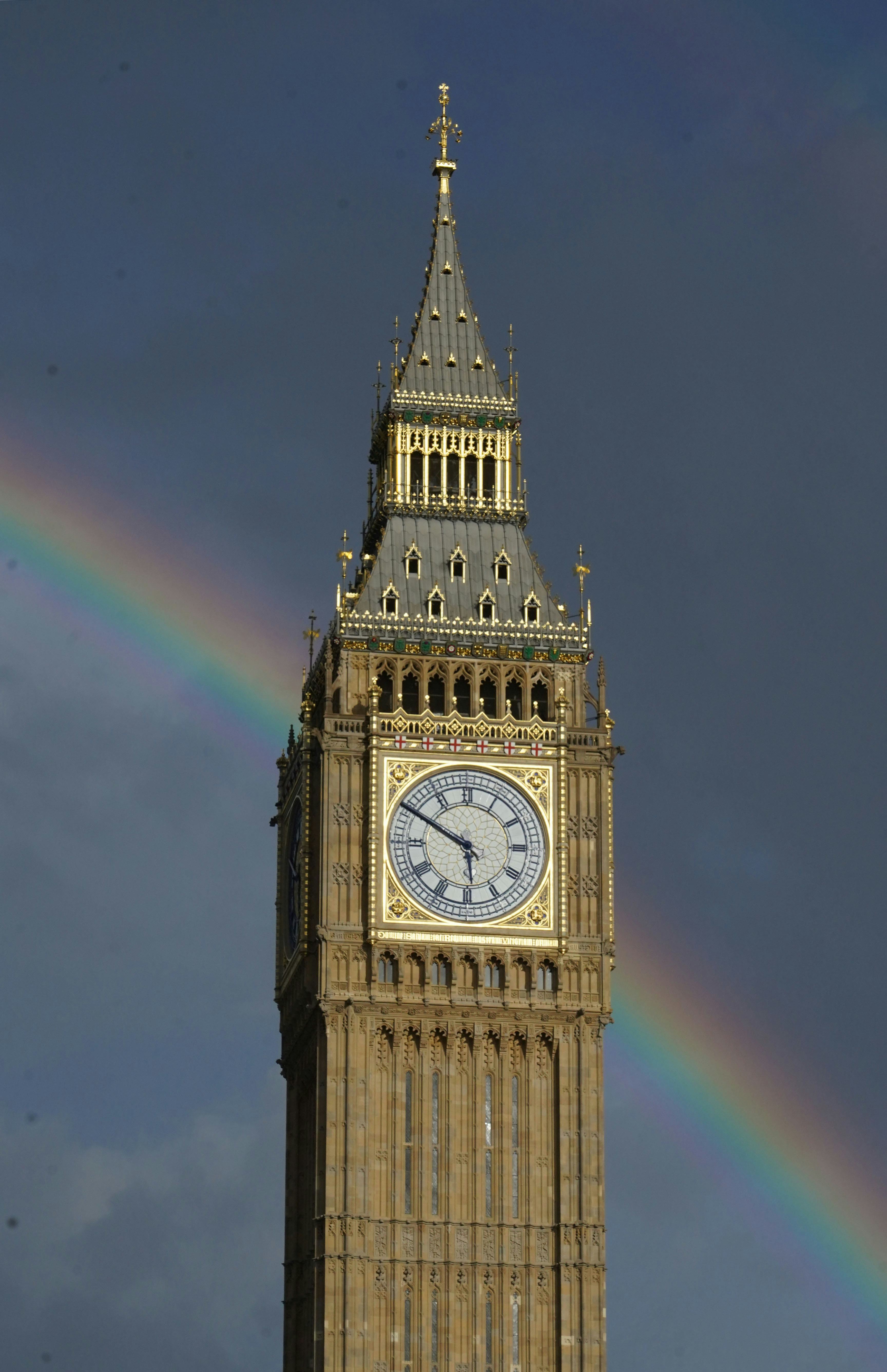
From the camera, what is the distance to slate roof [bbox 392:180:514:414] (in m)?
116

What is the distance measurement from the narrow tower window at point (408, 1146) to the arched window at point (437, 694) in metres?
10.8

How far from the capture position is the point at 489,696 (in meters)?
111

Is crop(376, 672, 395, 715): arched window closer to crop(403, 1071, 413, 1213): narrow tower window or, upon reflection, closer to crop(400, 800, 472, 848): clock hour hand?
crop(400, 800, 472, 848): clock hour hand

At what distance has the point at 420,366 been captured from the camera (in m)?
116

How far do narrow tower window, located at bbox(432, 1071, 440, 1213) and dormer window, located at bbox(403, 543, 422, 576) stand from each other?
49.5 ft

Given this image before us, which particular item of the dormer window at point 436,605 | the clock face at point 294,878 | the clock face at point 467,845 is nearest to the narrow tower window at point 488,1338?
the clock face at point 467,845

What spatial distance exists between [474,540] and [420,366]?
246 inches

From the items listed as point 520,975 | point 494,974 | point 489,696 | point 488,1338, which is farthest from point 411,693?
point 488,1338

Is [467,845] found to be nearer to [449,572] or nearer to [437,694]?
[437,694]

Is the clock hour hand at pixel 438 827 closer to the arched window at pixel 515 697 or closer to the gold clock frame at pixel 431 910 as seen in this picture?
the gold clock frame at pixel 431 910

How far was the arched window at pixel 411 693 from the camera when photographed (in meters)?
110

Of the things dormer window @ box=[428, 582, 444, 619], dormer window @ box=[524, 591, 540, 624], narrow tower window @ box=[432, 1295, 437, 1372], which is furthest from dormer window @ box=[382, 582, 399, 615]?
narrow tower window @ box=[432, 1295, 437, 1372]

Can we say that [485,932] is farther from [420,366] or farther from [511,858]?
[420,366]

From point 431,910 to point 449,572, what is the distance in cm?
1091
